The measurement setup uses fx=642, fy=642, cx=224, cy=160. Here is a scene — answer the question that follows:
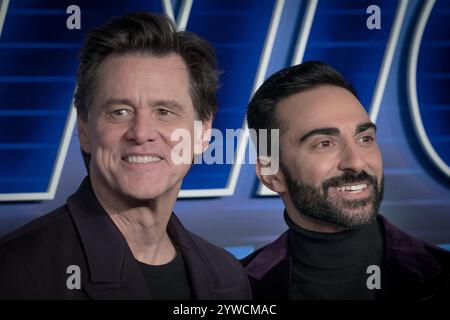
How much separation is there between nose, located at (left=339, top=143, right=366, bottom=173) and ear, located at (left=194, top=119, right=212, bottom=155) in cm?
48

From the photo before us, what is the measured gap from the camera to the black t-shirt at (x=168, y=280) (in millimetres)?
2137

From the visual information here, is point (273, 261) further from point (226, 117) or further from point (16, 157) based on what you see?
point (16, 157)

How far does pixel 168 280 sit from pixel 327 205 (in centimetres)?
62

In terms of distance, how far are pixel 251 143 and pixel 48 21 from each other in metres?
0.88

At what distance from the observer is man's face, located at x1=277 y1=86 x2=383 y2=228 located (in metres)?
2.26

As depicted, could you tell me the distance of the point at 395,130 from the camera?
8.20 ft

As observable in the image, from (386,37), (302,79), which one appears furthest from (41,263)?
(386,37)

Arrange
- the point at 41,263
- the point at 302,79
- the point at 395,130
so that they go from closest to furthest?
the point at 41,263 < the point at 302,79 < the point at 395,130

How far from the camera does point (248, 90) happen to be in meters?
2.44

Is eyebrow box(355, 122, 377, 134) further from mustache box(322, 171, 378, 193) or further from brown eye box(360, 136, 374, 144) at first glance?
mustache box(322, 171, 378, 193)

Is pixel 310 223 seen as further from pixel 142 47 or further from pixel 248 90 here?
pixel 142 47

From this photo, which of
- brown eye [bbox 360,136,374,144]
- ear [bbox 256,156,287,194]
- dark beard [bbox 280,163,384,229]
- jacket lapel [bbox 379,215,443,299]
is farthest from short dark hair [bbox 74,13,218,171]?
jacket lapel [bbox 379,215,443,299]


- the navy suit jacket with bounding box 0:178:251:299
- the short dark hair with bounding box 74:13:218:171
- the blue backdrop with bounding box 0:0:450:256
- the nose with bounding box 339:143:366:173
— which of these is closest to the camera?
the navy suit jacket with bounding box 0:178:251:299

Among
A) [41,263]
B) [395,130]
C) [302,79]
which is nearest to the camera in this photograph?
[41,263]
